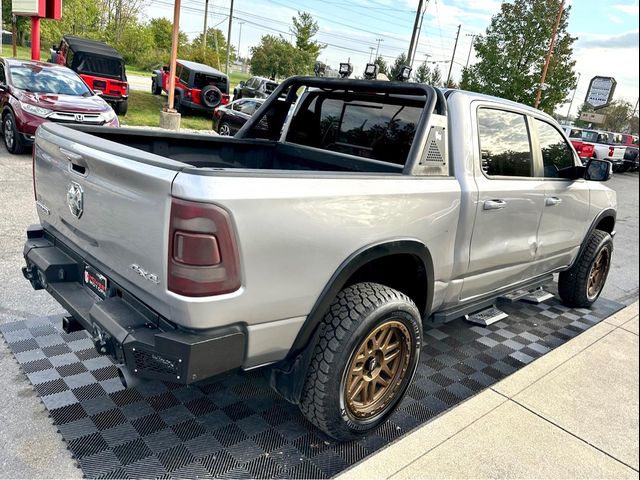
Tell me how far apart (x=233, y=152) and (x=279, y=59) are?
37.8 m

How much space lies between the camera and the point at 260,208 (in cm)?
211

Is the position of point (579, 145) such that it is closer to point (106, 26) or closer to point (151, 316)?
point (106, 26)

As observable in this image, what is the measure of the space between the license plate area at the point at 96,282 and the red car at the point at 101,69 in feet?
47.6

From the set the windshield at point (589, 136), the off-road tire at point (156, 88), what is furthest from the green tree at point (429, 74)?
the off-road tire at point (156, 88)

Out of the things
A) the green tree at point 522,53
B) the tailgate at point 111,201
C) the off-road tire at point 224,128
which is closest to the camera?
the tailgate at point 111,201

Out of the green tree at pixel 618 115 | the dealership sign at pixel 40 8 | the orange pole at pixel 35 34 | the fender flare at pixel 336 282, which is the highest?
the green tree at pixel 618 115

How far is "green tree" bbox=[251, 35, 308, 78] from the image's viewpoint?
1554 inches

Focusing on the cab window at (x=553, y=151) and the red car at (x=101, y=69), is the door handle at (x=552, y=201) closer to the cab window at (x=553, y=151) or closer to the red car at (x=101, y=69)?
the cab window at (x=553, y=151)

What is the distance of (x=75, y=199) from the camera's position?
8.75ft

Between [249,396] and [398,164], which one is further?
[398,164]

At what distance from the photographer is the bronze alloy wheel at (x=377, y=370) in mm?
2752

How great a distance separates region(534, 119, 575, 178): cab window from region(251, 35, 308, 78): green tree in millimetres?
36078

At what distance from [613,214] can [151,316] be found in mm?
4774

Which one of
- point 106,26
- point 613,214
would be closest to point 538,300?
point 613,214
